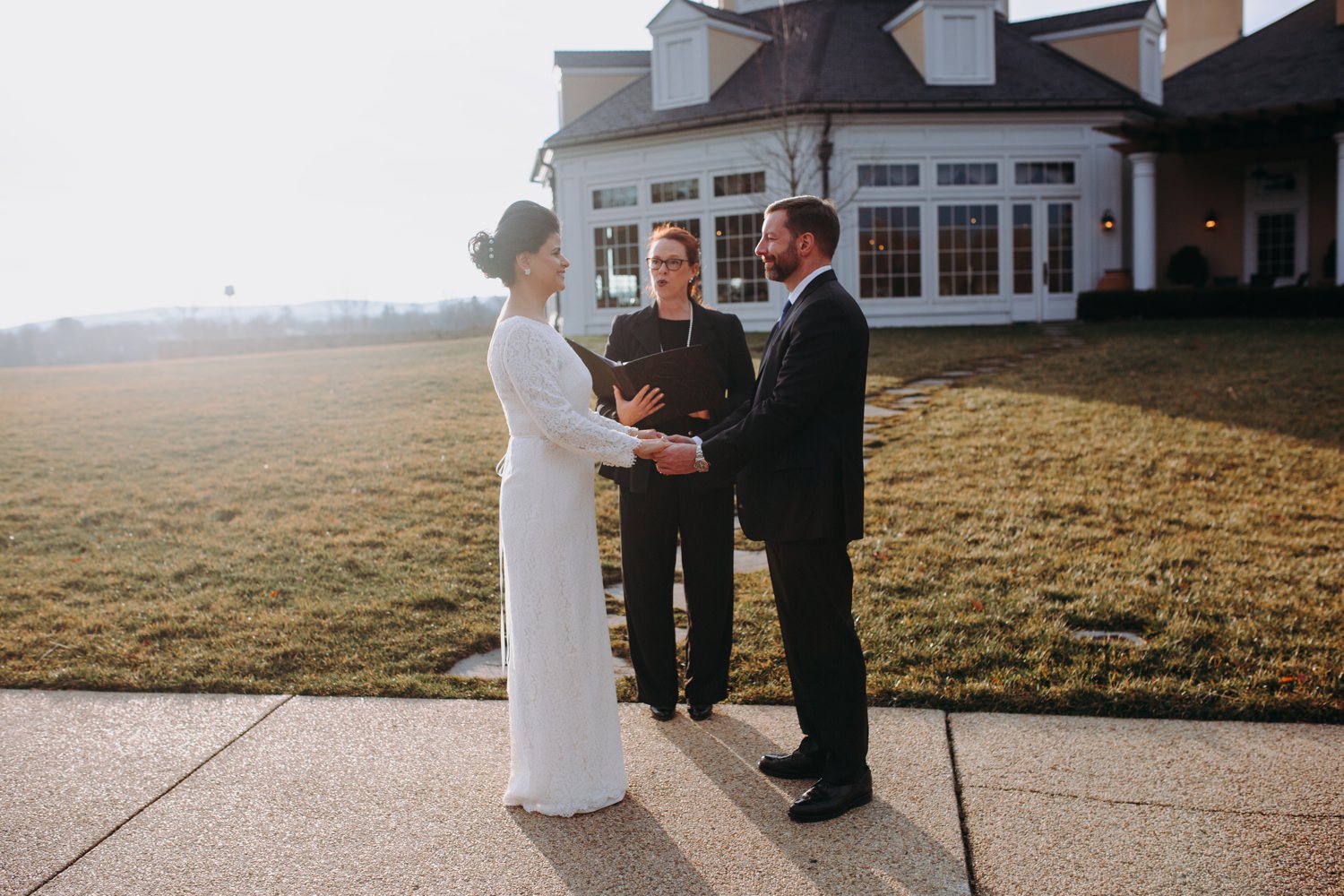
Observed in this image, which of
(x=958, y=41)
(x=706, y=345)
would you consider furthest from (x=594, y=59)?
(x=706, y=345)

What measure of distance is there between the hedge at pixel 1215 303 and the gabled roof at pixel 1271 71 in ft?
14.5

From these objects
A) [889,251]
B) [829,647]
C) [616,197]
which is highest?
[616,197]

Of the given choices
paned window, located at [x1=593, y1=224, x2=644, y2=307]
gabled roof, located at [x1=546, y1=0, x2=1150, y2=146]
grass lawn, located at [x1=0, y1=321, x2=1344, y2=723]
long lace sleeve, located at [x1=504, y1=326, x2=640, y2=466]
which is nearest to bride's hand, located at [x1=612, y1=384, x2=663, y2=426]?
long lace sleeve, located at [x1=504, y1=326, x2=640, y2=466]

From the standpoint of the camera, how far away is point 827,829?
11.3 feet

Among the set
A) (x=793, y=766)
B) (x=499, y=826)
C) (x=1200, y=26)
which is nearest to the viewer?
(x=499, y=826)

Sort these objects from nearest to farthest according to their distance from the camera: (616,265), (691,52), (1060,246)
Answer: (1060,246) → (691,52) → (616,265)

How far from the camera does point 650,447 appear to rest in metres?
3.69

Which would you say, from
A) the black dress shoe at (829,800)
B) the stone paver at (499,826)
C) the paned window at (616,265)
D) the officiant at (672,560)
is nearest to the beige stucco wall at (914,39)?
the paned window at (616,265)

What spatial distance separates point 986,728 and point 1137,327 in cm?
1521

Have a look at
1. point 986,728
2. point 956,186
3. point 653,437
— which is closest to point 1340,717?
point 986,728

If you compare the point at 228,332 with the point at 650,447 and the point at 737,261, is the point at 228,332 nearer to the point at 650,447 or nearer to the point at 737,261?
the point at 737,261

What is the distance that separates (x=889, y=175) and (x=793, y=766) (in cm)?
1898

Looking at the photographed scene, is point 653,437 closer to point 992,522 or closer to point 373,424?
point 992,522

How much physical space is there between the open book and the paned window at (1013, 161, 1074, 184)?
1925cm
